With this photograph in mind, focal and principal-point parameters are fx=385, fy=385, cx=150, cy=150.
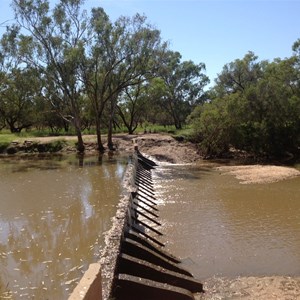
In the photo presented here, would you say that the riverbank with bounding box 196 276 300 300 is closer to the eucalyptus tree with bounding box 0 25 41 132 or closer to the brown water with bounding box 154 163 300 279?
the brown water with bounding box 154 163 300 279

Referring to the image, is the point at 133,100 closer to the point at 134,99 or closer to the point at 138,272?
the point at 134,99

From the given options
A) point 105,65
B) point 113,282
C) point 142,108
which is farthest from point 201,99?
point 113,282

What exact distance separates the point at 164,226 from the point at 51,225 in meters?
3.75

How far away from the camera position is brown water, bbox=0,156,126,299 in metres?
8.07

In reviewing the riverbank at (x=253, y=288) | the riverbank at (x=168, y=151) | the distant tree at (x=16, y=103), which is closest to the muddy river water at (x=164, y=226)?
the riverbank at (x=253, y=288)

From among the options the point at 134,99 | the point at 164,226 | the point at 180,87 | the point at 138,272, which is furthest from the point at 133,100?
the point at 138,272

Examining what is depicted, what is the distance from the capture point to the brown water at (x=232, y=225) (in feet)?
32.4

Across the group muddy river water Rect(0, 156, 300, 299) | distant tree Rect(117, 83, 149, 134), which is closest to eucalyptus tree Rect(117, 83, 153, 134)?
distant tree Rect(117, 83, 149, 134)

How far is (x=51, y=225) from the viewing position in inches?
487

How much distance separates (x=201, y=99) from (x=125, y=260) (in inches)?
2436

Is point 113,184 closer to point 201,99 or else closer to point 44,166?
point 44,166


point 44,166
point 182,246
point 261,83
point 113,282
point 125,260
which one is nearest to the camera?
point 113,282

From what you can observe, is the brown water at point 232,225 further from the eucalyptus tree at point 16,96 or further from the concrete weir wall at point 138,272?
the eucalyptus tree at point 16,96

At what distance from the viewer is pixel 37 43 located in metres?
33.1
